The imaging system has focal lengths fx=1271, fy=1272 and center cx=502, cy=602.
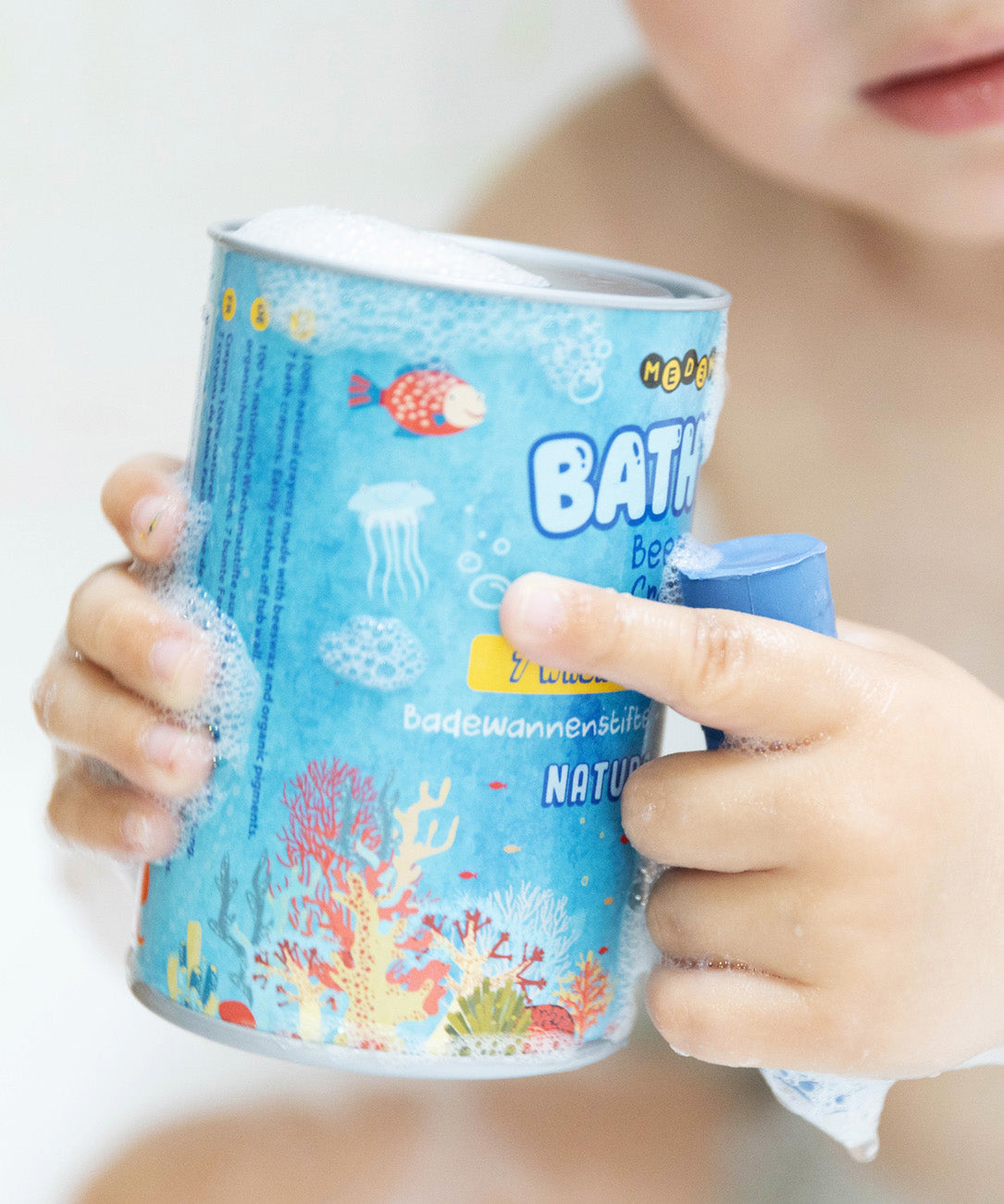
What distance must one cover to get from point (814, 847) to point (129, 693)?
30 centimetres

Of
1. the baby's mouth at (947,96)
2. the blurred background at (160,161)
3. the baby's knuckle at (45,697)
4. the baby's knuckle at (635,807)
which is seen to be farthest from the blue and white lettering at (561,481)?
the blurred background at (160,161)

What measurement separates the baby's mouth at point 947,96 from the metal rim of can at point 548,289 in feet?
0.94

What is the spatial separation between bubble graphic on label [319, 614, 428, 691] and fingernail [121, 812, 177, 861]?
11 centimetres

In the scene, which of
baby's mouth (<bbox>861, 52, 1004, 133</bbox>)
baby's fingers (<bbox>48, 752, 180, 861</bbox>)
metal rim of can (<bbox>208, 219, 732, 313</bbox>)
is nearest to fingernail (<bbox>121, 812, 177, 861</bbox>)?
baby's fingers (<bbox>48, 752, 180, 861</bbox>)

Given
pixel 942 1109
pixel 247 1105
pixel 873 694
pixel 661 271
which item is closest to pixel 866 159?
pixel 661 271

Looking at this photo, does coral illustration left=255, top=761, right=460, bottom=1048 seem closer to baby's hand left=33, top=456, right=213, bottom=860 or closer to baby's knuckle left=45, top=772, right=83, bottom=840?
baby's hand left=33, top=456, right=213, bottom=860

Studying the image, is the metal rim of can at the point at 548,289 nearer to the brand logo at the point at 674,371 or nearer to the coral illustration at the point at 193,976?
the brand logo at the point at 674,371

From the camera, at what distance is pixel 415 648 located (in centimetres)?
42

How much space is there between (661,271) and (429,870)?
25cm

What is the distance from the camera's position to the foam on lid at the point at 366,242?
17.9 inches

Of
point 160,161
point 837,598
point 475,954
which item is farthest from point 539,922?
point 160,161

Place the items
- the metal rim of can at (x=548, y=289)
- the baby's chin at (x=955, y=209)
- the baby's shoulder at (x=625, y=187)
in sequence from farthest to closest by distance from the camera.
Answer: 1. the baby's shoulder at (x=625, y=187)
2. the baby's chin at (x=955, y=209)
3. the metal rim of can at (x=548, y=289)

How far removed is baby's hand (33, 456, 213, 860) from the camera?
47 cm

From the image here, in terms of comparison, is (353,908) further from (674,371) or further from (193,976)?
(674,371)
